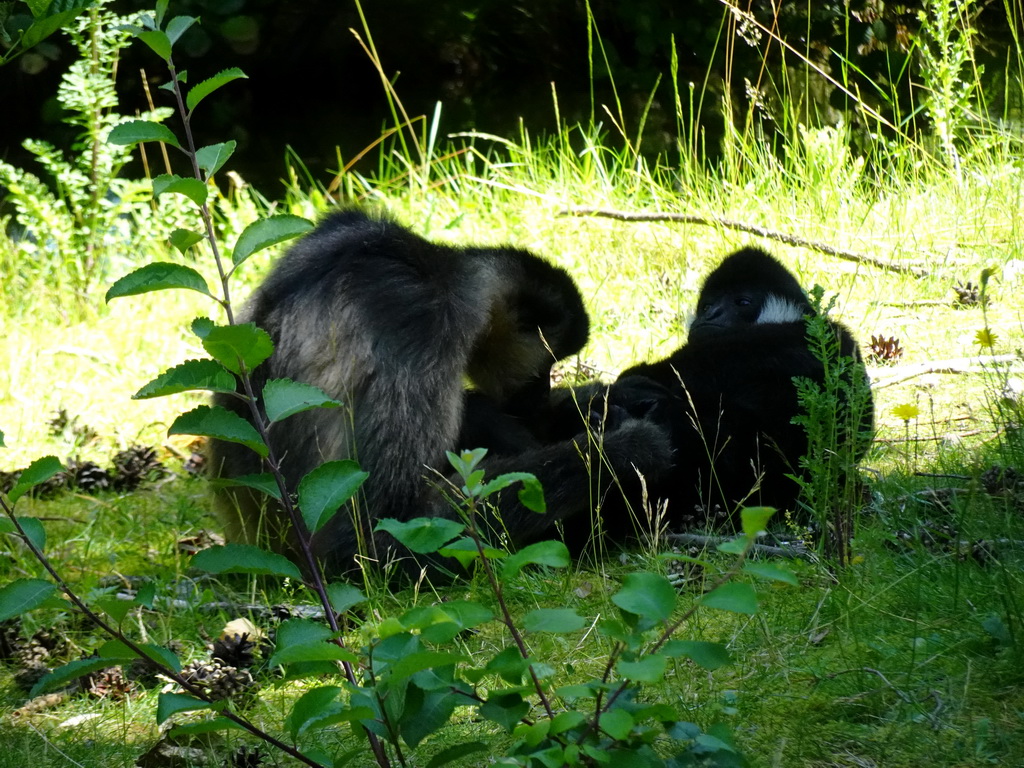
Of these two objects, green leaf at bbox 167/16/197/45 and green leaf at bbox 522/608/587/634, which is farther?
green leaf at bbox 167/16/197/45

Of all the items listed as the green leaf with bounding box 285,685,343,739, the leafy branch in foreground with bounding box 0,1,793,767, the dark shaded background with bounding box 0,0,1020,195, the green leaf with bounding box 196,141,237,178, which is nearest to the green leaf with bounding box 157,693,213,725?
the leafy branch in foreground with bounding box 0,1,793,767

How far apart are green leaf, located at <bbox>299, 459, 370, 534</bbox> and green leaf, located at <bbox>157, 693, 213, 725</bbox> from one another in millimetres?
355

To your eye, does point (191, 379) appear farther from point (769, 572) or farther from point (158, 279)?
point (769, 572)

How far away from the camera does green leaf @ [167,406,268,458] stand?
1.99 meters

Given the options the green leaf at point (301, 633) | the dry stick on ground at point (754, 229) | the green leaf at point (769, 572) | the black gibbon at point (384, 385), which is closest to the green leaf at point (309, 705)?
the green leaf at point (301, 633)

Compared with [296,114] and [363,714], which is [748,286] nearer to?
[363,714]

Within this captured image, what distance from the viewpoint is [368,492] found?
3.76m

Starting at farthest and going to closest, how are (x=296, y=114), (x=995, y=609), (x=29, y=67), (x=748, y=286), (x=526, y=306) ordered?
(x=296, y=114) → (x=29, y=67) → (x=748, y=286) → (x=526, y=306) → (x=995, y=609)

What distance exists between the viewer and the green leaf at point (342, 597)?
198 centimetres

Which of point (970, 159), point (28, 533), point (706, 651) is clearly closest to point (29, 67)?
point (970, 159)

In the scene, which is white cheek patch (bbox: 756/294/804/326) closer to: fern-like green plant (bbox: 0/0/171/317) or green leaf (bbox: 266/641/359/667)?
green leaf (bbox: 266/641/359/667)

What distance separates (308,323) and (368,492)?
63 cm

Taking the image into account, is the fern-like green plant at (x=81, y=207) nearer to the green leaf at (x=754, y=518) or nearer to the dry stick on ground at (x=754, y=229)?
the dry stick on ground at (x=754, y=229)

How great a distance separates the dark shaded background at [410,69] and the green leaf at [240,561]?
35.2ft
